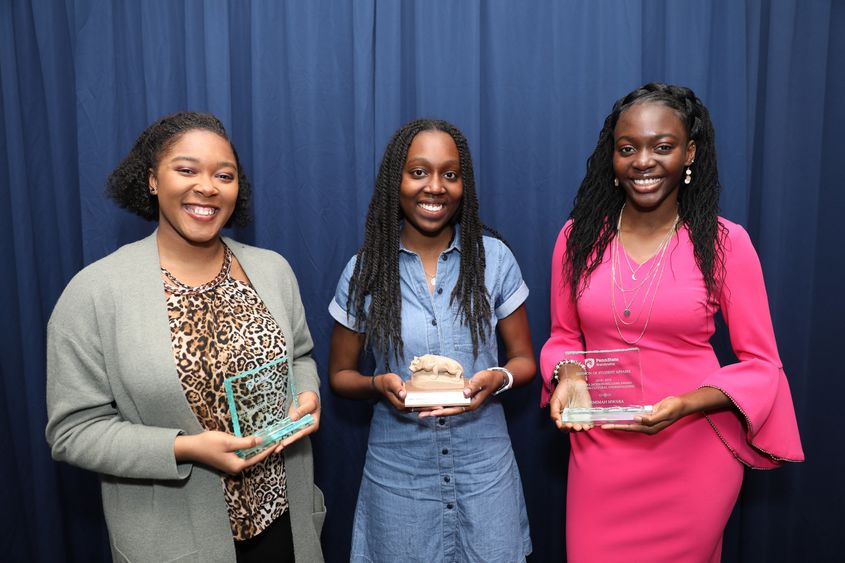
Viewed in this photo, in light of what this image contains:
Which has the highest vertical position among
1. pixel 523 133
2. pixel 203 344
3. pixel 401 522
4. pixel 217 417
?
pixel 523 133

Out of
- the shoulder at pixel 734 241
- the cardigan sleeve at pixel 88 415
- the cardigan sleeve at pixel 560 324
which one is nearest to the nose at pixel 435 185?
the cardigan sleeve at pixel 560 324

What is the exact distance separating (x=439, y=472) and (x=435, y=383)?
1.02 feet

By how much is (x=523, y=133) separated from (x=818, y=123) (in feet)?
4.18

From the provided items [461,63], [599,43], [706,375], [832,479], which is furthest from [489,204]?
[832,479]

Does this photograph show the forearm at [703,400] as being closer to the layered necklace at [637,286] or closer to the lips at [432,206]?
the layered necklace at [637,286]

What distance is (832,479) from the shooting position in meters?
2.71

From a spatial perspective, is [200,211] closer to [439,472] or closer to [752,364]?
[439,472]

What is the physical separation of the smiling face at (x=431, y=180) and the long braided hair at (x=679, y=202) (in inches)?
16.8

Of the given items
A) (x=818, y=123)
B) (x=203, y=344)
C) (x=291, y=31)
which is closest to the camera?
(x=203, y=344)

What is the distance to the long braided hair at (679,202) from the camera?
167 cm

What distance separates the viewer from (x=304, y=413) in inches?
64.9

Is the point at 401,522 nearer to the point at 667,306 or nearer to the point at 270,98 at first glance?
the point at 667,306

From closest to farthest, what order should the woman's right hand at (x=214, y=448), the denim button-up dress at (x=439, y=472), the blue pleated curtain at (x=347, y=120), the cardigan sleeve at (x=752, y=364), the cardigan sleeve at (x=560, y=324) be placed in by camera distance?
the woman's right hand at (x=214, y=448) → the cardigan sleeve at (x=752, y=364) → the denim button-up dress at (x=439, y=472) → the cardigan sleeve at (x=560, y=324) → the blue pleated curtain at (x=347, y=120)

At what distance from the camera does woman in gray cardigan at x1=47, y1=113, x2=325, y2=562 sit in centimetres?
143
